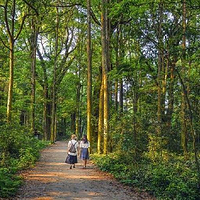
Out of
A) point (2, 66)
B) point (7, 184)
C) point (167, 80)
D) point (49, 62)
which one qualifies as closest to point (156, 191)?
point (7, 184)

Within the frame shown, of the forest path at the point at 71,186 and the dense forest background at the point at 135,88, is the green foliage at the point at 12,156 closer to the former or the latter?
the dense forest background at the point at 135,88

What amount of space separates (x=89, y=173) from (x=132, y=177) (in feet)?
7.75

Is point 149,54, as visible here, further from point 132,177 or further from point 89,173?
point 89,173

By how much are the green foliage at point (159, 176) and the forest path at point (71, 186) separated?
18.4 inches

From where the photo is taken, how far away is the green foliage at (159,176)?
340 inches

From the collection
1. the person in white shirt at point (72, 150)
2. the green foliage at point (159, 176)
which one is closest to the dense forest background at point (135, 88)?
the green foliage at point (159, 176)

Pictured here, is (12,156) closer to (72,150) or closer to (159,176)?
(72,150)

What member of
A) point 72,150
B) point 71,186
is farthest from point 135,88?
point 71,186

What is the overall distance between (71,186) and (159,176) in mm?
3043

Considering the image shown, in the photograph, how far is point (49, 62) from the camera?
3284 cm

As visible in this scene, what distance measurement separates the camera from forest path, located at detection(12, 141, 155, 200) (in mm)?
8125

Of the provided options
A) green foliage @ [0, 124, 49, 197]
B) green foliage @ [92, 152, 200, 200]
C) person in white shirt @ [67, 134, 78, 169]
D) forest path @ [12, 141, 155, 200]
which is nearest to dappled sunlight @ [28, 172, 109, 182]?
forest path @ [12, 141, 155, 200]

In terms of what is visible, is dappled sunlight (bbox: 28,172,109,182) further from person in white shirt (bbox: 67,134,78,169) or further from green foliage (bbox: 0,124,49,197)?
Answer: person in white shirt (bbox: 67,134,78,169)

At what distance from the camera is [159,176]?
9.59m
